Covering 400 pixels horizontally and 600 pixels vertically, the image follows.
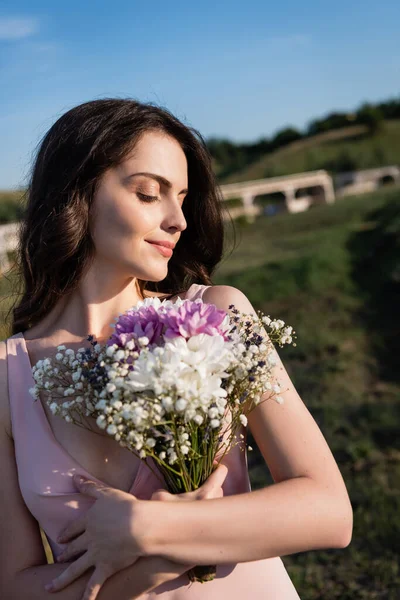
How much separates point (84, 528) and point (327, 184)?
42.7 meters

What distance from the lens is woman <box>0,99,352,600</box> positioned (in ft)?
6.77

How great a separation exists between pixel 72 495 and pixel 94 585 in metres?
0.32

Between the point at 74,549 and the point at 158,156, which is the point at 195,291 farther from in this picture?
the point at 74,549

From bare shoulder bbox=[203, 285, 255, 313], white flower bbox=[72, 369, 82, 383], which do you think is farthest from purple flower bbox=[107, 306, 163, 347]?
bare shoulder bbox=[203, 285, 255, 313]

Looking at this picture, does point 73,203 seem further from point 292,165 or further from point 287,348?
point 292,165

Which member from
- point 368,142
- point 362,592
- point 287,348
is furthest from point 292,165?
point 362,592

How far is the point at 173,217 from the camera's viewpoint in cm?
260

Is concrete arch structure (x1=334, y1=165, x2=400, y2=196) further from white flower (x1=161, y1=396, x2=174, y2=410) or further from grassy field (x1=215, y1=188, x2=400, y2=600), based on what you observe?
white flower (x1=161, y1=396, x2=174, y2=410)

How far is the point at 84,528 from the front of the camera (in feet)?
7.20

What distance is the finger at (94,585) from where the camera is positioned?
2.11m

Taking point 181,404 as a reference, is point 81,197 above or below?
above

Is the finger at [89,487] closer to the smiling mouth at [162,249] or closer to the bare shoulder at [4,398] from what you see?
the bare shoulder at [4,398]

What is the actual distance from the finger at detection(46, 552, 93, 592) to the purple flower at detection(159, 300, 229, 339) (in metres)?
0.75

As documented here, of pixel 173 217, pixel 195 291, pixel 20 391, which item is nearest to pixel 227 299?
pixel 195 291
